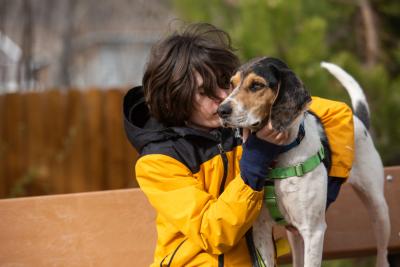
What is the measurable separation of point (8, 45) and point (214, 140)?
1575cm

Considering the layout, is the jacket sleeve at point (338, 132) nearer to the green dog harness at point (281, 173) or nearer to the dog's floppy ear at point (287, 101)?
the green dog harness at point (281, 173)

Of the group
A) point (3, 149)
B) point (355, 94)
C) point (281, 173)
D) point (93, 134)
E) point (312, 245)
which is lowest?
point (3, 149)

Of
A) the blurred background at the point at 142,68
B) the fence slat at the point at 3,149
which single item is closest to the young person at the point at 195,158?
the blurred background at the point at 142,68

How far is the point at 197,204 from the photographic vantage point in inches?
116

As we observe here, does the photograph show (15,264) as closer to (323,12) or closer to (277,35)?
(277,35)

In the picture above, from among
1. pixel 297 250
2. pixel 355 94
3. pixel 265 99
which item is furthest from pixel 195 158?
pixel 355 94

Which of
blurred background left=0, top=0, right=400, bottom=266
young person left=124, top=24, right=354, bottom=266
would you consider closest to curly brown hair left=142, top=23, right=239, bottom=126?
Answer: young person left=124, top=24, right=354, bottom=266

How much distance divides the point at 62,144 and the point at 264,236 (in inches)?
212

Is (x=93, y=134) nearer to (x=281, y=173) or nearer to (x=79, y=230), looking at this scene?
(x=79, y=230)

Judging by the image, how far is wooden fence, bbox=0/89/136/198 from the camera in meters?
8.02

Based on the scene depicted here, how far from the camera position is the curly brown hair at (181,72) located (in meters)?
3.20

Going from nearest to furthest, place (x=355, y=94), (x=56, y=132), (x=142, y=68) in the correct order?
(x=355, y=94) < (x=56, y=132) < (x=142, y=68)

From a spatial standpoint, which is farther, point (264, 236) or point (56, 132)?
point (56, 132)

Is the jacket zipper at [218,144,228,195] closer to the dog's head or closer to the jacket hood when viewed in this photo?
the jacket hood
